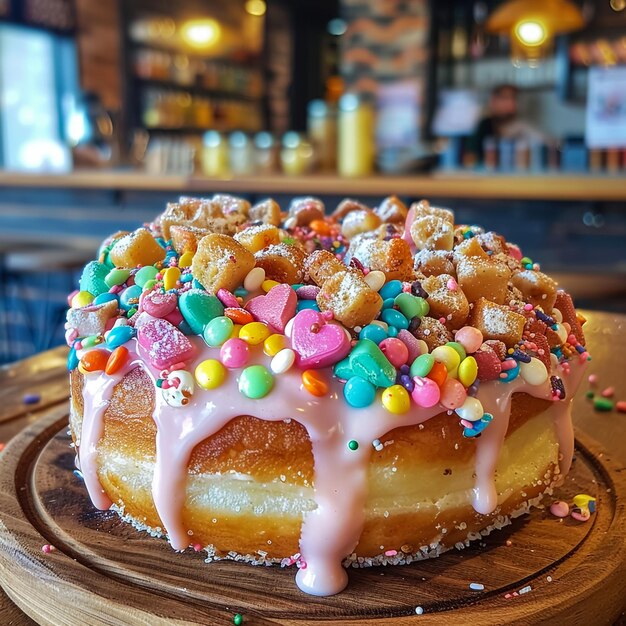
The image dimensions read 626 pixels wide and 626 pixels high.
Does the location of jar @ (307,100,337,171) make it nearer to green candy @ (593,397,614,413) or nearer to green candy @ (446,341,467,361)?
green candy @ (593,397,614,413)

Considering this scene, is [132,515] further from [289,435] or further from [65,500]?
[289,435]

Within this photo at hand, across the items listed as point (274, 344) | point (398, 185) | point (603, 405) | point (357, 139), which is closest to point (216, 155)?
point (357, 139)

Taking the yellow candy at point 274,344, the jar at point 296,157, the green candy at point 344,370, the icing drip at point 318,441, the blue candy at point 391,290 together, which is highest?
the jar at point 296,157

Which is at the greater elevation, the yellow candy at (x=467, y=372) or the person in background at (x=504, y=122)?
the person in background at (x=504, y=122)

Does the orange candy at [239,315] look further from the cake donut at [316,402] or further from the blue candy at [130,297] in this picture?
the blue candy at [130,297]

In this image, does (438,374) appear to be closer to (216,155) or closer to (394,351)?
(394,351)

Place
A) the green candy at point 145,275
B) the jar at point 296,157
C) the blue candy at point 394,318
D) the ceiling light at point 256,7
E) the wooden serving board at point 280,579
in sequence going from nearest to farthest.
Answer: the wooden serving board at point 280,579, the blue candy at point 394,318, the green candy at point 145,275, the jar at point 296,157, the ceiling light at point 256,7

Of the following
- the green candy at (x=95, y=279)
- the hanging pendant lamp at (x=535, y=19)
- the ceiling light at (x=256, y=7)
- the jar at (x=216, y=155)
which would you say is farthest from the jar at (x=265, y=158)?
the ceiling light at (x=256, y=7)

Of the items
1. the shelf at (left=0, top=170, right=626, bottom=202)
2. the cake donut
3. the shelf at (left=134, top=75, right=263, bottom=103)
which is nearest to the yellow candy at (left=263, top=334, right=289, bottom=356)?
the cake donut
